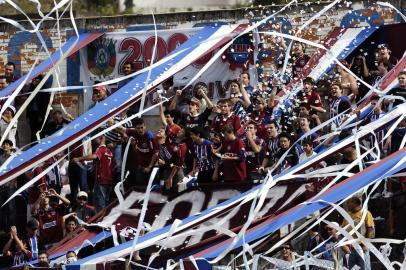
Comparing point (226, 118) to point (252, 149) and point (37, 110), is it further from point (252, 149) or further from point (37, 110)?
point (37, 110)

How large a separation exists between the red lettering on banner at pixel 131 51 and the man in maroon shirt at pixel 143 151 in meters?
2.64

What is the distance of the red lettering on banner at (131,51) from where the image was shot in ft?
72.0

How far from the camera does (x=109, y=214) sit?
739 inches

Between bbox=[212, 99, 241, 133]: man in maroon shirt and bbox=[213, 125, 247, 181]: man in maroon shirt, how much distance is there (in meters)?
0.23

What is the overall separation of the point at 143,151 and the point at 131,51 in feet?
10.3

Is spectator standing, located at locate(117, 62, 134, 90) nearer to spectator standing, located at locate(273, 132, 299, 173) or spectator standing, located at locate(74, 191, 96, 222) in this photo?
spectator standing, located at locate(74, 191, 96, 222)

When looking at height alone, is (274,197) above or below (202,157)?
below

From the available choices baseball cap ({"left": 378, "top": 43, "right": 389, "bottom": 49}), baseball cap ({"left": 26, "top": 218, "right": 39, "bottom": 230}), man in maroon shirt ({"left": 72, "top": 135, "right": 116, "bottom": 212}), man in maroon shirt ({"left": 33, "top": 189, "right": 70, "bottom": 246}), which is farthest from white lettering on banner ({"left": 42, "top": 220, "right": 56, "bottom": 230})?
baseball cap ({"left": 378, "top": 43, "right": 389, "bottom": 49})

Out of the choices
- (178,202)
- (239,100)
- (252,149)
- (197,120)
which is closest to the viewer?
(252,149)

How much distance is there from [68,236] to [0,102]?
3086mm

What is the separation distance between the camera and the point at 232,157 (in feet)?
59.7

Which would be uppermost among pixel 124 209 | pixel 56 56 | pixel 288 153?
pixel 56 56

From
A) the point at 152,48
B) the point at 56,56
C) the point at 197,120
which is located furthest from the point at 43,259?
the point at 56,56

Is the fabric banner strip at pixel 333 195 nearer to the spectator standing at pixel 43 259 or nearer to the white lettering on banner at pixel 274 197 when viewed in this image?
the white lettering on banner at pixel 274 197
